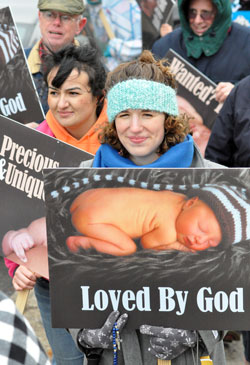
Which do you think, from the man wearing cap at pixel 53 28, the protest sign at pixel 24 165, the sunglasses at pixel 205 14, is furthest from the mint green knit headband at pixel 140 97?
the sunglasses at pixel 205 14

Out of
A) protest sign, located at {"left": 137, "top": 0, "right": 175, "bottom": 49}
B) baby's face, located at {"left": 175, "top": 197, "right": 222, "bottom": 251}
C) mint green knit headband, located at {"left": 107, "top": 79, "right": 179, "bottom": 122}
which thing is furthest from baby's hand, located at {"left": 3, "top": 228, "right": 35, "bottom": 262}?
protest sign, located at {"left": 137, "top": 0, "right": 175, "bottom": 49}

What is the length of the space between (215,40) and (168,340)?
7.38 ft

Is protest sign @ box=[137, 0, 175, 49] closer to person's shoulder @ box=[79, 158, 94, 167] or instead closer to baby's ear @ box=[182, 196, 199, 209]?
person's shoulder @ box=[79, 158, 94, 167]

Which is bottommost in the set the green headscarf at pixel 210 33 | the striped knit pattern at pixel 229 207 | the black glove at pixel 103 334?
the black glove at pixel 103 334

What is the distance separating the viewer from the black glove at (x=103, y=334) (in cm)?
198

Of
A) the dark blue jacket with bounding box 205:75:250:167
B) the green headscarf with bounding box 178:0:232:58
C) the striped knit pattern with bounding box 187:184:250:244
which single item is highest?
the green headscarf with bounding box 178:0:232:58

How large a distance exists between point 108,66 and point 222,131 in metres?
3.01

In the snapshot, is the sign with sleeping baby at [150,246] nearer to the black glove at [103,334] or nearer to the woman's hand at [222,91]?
the black glove at [103,334]

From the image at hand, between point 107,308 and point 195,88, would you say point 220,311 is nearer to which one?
point 107,308

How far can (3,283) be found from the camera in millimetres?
4875

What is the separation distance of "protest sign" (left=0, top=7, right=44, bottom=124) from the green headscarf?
3.39 ft

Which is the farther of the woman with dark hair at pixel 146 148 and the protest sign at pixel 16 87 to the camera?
the protest sign at pixel 16 87

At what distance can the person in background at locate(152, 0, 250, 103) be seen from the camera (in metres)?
3.78

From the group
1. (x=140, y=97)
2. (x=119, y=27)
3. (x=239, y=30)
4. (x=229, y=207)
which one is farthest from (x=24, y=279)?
(x=119, y=27)
